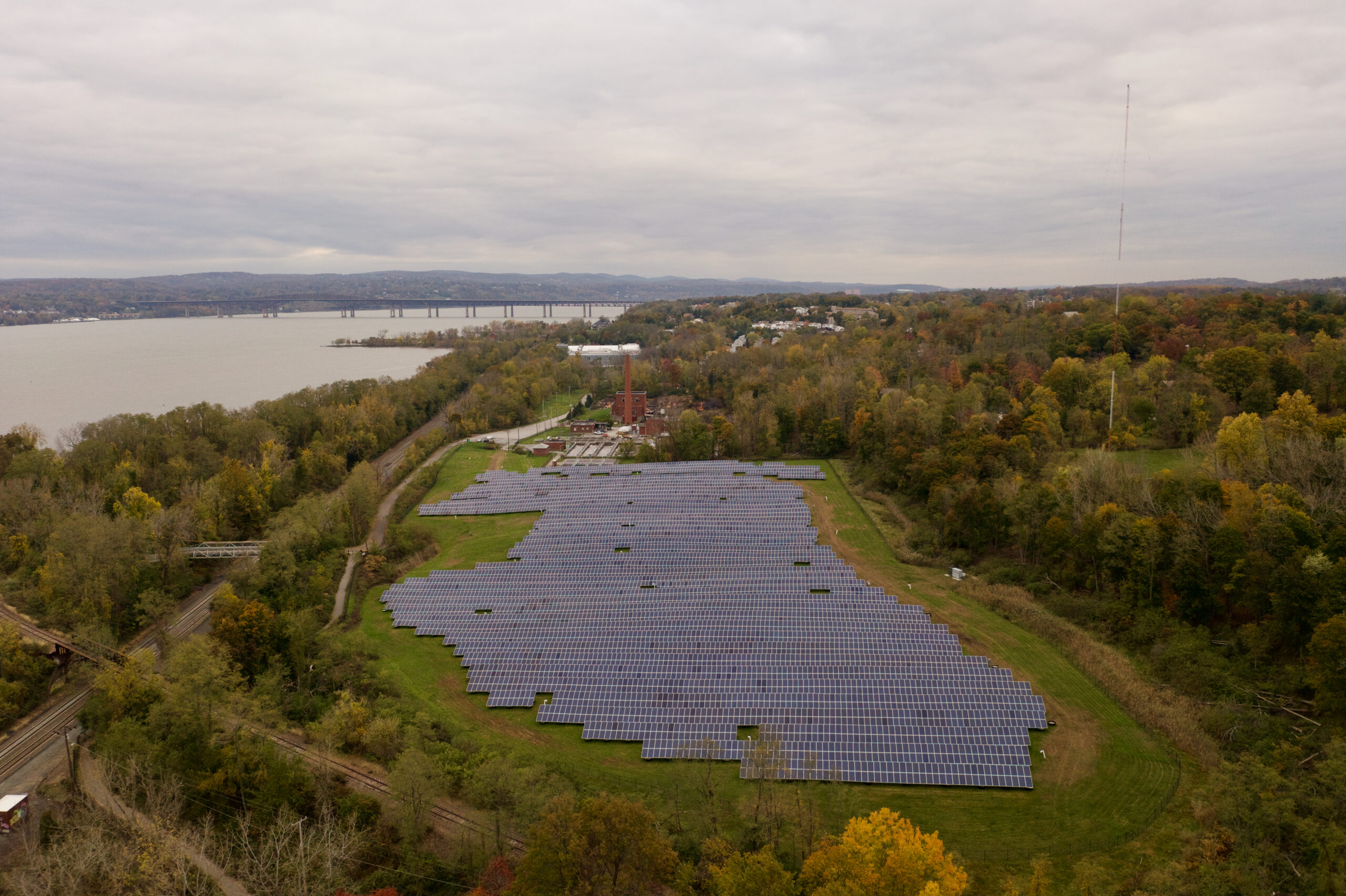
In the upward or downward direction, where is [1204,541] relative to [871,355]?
downward

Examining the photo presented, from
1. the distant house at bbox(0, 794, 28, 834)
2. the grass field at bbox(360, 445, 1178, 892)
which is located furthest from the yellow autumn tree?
the distant house at bbox(0, 794, 28, 834)

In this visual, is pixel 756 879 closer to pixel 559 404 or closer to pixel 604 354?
pixel 559 404

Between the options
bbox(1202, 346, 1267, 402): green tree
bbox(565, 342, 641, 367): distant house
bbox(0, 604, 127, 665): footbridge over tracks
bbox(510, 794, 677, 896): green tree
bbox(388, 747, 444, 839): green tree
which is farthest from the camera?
bbox(565, 342, 641, 367): distant house

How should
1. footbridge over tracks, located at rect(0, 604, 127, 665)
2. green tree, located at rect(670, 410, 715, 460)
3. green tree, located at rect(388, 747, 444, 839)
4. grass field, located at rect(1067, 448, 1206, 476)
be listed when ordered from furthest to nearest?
green tree, located at rect(670, 410, 715, 460), grass field, located at rect(1067, 448, 1206, 476), footbridge over tracks, located at rect(0, 604, 127, 665), green tree, located at rect(388, 747, 444, 839)

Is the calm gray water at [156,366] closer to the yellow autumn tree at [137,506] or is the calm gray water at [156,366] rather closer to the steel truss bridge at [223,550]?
the yellow autumn tree at [137,506]

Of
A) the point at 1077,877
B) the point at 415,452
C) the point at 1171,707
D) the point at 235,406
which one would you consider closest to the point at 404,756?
the point at 1077,877

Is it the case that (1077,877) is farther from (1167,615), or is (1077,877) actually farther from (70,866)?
(70,866)

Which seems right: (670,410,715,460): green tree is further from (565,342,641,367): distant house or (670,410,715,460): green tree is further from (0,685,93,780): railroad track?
(565,342,641,367): distant house
